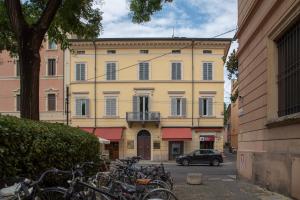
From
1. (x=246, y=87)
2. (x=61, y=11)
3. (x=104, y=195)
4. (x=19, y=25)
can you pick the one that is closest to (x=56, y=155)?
(x=104, y=195)

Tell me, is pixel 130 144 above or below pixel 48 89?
below

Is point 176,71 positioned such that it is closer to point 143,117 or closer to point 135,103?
point 135,103

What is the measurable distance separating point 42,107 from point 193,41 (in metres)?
16.9

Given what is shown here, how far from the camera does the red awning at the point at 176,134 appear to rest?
54828 millimetres

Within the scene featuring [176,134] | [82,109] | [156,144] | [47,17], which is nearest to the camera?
[47,17]

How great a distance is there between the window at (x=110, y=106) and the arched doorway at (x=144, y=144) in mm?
3455

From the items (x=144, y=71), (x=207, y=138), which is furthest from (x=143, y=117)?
(x=207, y=138)

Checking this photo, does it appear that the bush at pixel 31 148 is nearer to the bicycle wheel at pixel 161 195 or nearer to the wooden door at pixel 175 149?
the bicycle wheel at pixel 161 195

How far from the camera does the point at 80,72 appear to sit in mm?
57062

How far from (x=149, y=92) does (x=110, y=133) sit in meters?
5.73

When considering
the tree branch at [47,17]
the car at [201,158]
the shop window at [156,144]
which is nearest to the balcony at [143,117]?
the shop window at [156,144]

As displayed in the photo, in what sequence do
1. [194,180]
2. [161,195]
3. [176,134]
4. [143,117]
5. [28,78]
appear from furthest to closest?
[143,117]
[176,134]
[194,180]
[28,78]
[161,195]

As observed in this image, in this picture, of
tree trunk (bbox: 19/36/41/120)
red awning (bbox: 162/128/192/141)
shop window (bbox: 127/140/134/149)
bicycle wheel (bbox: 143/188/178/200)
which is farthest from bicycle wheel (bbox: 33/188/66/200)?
shop window (bbox: 127/140/134/149)

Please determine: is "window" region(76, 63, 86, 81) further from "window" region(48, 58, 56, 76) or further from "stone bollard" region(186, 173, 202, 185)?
"stone bollard" region(186, 173, 202, 185)
